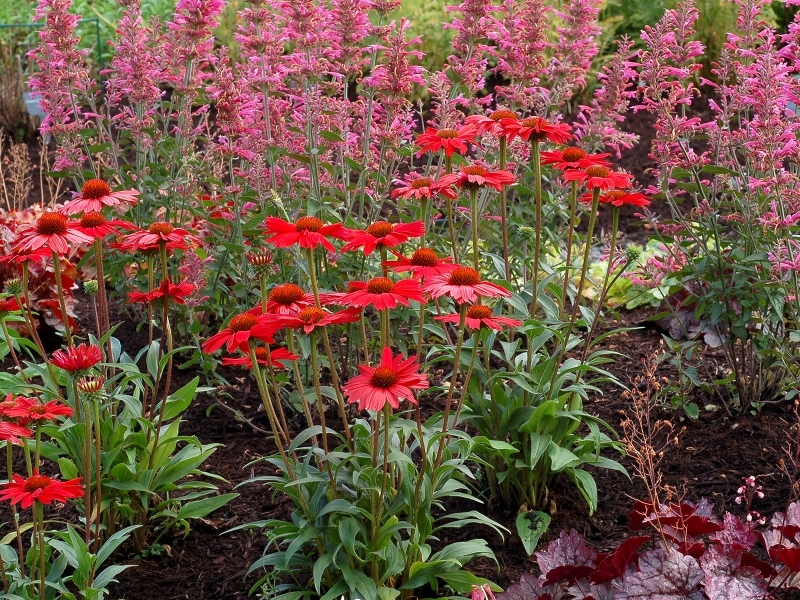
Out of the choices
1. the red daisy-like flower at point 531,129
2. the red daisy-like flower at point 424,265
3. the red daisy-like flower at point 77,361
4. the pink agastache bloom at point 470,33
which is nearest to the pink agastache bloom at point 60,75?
the pink agastache bloom at point 470,33

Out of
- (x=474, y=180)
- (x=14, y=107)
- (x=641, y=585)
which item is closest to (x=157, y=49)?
(x=474, y=180)

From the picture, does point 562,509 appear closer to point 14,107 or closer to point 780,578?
point 780,578

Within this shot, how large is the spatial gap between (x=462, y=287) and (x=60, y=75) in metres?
2.66

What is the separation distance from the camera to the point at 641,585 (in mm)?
2426

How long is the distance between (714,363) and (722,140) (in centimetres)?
109

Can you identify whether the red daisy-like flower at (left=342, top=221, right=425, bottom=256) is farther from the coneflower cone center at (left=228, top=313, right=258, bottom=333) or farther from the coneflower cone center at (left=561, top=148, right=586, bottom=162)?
the coneflower cone center at (left=561, top=148, right=586, bottom=162)

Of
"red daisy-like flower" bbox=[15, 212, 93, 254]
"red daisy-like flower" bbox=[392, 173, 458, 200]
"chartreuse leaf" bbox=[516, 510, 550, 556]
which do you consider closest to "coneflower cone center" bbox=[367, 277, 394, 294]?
"red daisy-like flower" bbox=[392, 173, 458, 200]

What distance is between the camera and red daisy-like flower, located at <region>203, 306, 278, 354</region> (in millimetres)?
2248

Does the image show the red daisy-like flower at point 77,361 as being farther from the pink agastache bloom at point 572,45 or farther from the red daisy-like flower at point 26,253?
the pink agastache bloom at point 572,45

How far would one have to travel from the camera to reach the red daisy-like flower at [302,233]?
233 cm

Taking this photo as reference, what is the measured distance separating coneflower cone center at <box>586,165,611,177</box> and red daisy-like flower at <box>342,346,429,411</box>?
833 mm

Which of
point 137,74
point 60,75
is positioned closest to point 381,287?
point 137,74

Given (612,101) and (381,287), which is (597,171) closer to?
(381,287)

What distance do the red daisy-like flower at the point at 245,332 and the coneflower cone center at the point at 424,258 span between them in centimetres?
38
